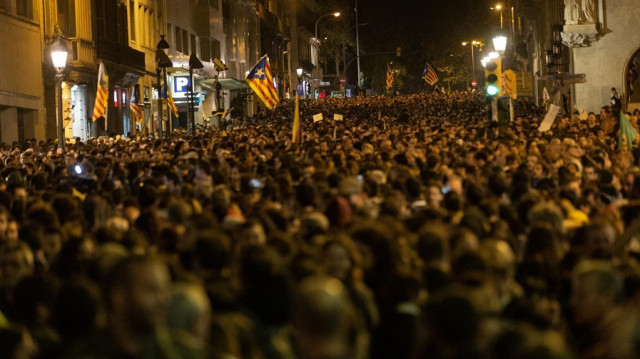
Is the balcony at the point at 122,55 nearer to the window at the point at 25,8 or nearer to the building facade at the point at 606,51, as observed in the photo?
the window at the point at 25,8

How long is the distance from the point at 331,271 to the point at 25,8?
32775 mm

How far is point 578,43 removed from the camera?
4203 centimetres

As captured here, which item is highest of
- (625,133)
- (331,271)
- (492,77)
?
(492,77)

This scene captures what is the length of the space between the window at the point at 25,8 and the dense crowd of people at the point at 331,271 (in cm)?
2432

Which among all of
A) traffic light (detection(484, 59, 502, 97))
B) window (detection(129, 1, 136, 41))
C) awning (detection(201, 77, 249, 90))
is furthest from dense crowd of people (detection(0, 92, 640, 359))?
awning (detection(201, 77, 249, 90))

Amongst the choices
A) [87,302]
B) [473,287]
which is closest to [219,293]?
[87,302]

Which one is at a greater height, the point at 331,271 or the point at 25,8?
the point at 25,8

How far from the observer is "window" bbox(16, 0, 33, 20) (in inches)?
1463

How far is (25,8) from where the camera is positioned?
3775 cm

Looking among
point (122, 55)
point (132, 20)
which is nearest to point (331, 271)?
point (122, 55)

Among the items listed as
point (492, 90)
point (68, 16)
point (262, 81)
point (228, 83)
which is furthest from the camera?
point (228, 83)

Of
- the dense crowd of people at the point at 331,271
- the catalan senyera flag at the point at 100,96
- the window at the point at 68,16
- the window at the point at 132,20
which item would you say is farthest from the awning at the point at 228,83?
the dense crowd of people at the point at 331,271

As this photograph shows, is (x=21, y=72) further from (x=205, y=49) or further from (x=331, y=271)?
(x=331, y=271)

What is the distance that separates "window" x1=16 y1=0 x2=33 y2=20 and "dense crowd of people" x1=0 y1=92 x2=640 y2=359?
2432 cm
